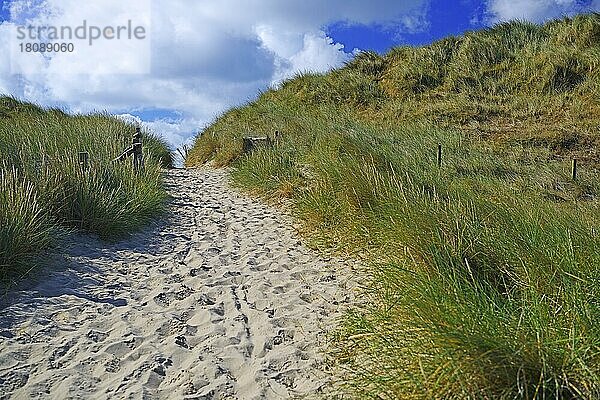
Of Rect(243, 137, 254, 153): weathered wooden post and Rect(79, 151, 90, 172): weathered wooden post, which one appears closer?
Rect(79, 151, 90, 172): weathered wooden post

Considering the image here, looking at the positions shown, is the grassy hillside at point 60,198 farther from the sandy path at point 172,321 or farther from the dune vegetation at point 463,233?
the dune vegetation at point 463,233

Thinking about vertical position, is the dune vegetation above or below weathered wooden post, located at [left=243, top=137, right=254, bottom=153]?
below

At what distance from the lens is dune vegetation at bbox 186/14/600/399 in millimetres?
2070

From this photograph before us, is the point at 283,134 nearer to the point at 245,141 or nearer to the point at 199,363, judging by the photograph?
the point at 245,141

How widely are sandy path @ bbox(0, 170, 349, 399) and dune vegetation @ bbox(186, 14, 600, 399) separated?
33 centimetres

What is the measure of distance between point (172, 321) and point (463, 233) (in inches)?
84.3

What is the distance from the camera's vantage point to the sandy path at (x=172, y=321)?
2771mm

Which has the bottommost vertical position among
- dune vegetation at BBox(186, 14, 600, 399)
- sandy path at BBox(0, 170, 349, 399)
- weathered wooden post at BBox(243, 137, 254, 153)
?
sandy path at BBox(0, 170, 349, 399)

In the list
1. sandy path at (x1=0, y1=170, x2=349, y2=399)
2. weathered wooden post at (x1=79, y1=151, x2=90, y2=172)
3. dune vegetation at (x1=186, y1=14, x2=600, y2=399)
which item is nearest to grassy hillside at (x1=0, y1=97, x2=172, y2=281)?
weathered wooden post at (x1=79, y1=151, x2=90, y2=172)

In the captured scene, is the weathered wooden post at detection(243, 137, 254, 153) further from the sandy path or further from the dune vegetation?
the sandy path

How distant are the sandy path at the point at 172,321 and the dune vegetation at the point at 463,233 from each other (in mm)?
334

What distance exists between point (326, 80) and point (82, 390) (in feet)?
58.7

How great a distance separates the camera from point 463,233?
3.66 m

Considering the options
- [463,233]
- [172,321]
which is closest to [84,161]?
[172,321]
